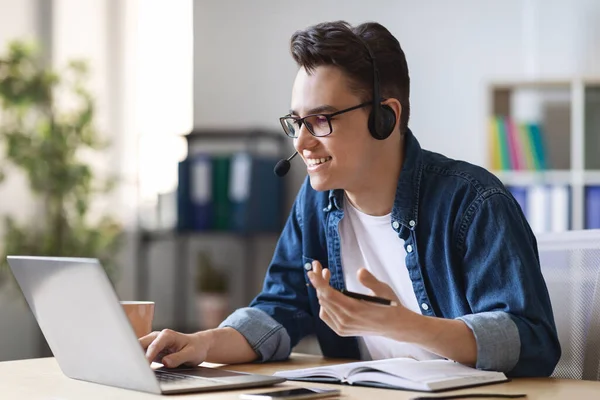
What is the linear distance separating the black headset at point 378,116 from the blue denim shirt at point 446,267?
0.07m

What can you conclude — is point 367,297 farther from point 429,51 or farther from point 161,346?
point 429,51

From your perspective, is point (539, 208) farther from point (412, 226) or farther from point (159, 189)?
point (412, 226)

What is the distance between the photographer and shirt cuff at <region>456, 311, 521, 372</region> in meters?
1.32

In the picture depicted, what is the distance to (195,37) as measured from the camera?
4.77 m

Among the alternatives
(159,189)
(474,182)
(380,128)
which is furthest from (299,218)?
(159,189)

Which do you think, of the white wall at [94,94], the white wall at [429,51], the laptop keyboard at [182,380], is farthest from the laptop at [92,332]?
the white wall at [429,51]

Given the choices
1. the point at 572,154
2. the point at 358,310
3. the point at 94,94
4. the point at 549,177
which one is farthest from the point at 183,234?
the point at 358,310

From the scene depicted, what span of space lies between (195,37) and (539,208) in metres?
2.02

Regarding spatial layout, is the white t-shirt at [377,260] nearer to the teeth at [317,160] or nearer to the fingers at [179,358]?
the teeth at [317,160]

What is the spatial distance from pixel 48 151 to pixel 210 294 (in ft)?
3.80

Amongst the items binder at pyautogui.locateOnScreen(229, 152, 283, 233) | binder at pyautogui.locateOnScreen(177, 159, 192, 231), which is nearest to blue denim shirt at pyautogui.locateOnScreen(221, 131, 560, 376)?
binder at pyautogui.locateOnScreen(229, 152, 283, 233)

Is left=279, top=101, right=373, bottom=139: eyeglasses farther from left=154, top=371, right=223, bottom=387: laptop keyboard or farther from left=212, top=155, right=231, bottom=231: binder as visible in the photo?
left=212, top=155, right=231, bottom=231: binder

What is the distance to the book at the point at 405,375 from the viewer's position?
1.20 metres

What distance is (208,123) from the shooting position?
476cm
